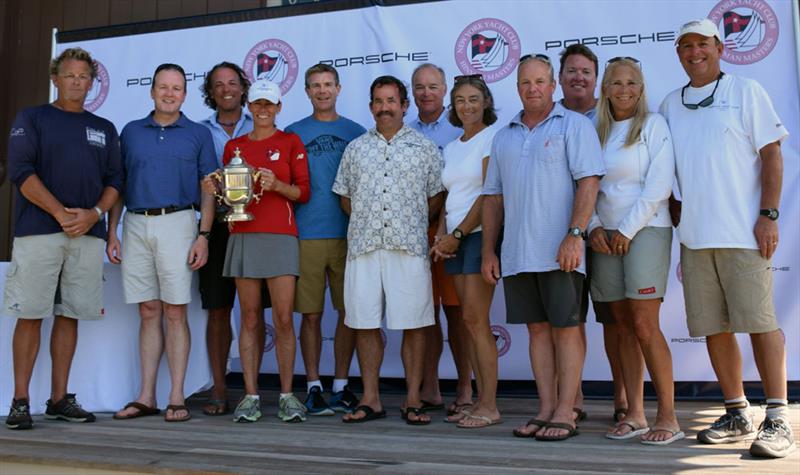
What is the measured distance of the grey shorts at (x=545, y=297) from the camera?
3137 millimetres

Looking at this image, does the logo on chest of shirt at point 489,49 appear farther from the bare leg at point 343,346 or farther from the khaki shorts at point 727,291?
the khaki shorts at point 727,291

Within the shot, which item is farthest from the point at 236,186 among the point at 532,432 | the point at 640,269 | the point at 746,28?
the point at 746,28

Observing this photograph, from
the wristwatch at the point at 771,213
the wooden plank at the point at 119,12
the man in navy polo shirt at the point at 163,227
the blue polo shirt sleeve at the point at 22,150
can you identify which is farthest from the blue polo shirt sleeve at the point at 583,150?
the wooden plank at the point at 119,12

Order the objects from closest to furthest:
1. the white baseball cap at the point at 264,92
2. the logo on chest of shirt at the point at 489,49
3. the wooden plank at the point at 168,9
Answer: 1. the white baseball cap at the point at 264,92
2. the logo on chest of shirt at the point at 489,49
3. the wooden plank at the point at 168,9

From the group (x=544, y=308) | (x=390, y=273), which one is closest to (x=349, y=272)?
(x=390, y=273)

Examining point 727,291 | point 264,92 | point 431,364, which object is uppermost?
point 264,92

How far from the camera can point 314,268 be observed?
12.7 feet

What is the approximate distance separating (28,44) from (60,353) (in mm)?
3655

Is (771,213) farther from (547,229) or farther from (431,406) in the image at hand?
(431,406)

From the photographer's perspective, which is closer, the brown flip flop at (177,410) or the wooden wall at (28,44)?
the brown flip flop at (177,410)

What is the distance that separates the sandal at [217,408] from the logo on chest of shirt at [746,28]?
10.4ft

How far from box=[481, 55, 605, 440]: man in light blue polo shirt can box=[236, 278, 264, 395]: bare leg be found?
1.10 meters

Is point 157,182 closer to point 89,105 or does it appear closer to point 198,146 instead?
point 198,146

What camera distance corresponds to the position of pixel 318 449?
3.02 m
